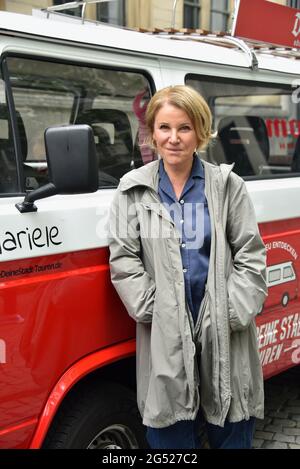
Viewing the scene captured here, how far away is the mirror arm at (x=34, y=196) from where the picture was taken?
2.04 m

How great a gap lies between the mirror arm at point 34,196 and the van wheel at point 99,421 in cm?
83

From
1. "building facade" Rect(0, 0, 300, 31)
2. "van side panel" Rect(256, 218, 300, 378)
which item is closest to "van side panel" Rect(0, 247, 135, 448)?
"van side panel" Rect(256, 218, 300, 378)

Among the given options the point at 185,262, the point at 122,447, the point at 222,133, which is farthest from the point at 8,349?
the point at 222,133

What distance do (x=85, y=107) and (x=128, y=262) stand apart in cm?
76

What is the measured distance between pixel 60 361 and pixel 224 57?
1.73m

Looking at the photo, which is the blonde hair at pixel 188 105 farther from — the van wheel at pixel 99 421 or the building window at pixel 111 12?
the building window at pixel 111 12

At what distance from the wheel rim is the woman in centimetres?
24

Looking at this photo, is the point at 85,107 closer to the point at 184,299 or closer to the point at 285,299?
the point at 184,299

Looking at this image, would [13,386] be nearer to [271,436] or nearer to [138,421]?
[138,421]

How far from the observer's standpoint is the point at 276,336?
3316mm

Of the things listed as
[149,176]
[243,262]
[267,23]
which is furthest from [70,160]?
[267,23]

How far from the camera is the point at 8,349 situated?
80.9 inches

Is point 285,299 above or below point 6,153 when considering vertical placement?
below

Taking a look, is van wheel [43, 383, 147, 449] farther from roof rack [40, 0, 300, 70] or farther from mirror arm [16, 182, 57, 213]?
roof rack [40, 0, 300, 70]
